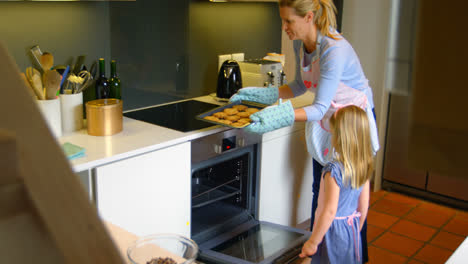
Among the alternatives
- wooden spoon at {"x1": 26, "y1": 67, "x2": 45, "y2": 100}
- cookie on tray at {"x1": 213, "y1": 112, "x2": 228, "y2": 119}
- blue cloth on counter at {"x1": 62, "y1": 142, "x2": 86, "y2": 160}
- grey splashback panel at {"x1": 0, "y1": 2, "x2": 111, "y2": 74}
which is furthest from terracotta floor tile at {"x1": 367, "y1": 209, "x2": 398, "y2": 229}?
wooden spoon at {"x1": 26, "y1": 67, "x2": 45, "y2": 100}

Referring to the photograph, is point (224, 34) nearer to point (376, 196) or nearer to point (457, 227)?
point (376, 196)

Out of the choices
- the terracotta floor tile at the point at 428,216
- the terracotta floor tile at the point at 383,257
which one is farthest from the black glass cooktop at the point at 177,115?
the terracotta floor tile at the point at 428,216

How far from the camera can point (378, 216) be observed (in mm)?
3365

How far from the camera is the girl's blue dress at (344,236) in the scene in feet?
6.67

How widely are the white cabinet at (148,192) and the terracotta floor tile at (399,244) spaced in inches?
53.6

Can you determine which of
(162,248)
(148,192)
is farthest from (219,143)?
(162,248)

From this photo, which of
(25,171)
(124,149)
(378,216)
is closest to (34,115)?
(25,171)

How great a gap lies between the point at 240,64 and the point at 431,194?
5.96 feet

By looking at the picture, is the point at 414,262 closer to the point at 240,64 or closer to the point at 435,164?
the point at 240,64

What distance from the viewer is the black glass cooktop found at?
7.52ft

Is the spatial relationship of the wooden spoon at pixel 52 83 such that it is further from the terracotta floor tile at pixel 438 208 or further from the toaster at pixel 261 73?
the terracotta floor tile at pixel 438 208

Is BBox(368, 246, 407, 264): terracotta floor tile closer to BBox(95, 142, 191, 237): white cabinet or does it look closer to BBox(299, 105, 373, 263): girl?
BBox(299, 105, 373, 263): girl

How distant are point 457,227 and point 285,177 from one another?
1.34 m

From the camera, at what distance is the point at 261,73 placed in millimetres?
2785
